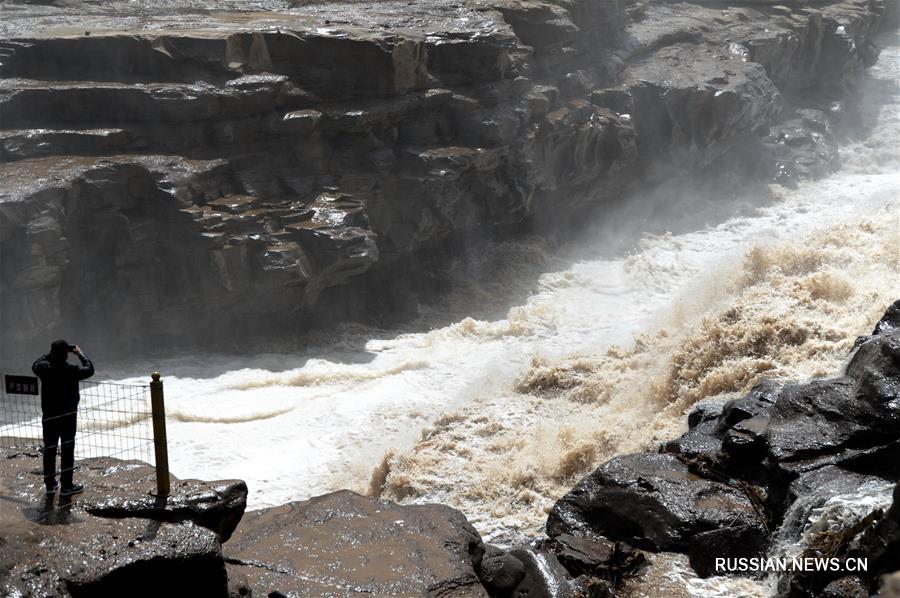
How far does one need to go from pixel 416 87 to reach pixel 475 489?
10.1m

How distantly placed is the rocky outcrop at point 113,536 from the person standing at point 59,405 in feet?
0.71

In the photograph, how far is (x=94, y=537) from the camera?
25.4ft

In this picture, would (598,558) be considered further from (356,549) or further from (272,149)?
(272,149)

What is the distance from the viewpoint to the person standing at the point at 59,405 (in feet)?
26.8

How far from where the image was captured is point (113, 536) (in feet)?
25.5

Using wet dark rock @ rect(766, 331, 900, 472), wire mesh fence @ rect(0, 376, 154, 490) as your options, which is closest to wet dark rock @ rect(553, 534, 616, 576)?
wet dark rock @ rect(766, 331, 900, 472)

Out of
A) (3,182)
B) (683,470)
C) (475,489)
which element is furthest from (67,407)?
(3,182)

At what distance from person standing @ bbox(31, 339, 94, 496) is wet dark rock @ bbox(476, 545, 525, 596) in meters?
4.05

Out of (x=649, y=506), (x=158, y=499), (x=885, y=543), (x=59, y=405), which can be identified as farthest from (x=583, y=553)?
(x=59, y=405)

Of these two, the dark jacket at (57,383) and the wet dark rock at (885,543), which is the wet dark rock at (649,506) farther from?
the dark jacket at (57,383)

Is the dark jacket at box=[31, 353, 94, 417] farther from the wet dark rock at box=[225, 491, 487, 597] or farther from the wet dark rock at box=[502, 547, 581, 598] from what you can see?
the wet dark rock at box=[502, 547, 581, 598]

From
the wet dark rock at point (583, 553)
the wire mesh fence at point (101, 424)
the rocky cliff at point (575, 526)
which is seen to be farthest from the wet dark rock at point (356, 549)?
the wire mesh fence at point (101, 424)

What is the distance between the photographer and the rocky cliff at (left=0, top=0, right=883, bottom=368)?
679 inches

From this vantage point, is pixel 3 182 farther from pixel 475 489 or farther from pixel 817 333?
pixel 817 333
